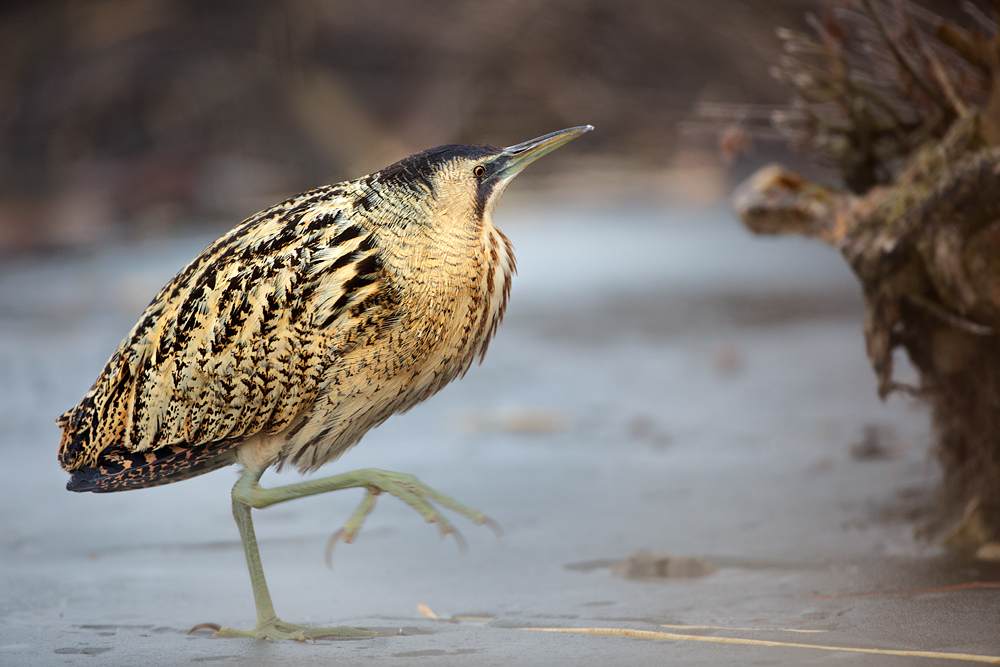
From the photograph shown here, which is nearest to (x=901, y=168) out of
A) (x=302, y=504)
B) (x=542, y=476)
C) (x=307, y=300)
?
(x=542, y=476)

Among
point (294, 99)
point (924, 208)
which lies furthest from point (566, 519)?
point (294, 99)

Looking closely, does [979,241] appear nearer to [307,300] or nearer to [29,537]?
[307,300]

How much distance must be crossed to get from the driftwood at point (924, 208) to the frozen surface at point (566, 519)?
424 millimetres

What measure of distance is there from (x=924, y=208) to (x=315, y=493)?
1.82 meters

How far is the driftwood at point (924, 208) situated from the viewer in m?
2.89

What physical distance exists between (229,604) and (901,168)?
2.62 meters

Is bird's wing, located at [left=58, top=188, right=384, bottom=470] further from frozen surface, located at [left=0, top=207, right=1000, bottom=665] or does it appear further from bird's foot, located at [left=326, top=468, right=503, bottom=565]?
frozen surface, located at [left=0, top=207, right=1000, bottom=665]

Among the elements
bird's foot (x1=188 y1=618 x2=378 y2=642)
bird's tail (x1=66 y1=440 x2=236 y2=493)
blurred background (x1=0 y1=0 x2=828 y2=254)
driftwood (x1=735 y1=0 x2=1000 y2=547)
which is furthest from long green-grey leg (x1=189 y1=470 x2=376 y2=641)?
blurred background (x1=0 y1=0 x2=828 y2=254)

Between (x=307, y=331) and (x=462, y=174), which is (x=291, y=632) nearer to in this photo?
(x=307, y=331)

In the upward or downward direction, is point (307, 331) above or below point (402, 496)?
above

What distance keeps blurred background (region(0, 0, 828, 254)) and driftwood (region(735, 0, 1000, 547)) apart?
222 inches

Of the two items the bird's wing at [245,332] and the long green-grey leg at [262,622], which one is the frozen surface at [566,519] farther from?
the bird's wing at [245,332]

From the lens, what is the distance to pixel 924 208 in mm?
2869

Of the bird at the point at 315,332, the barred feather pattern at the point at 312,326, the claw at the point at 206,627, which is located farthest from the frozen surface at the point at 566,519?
the barred feather pattern at the point at 312,326
